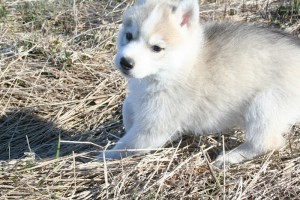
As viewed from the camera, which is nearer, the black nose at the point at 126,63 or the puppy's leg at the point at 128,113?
the black nose at the point at 126,63

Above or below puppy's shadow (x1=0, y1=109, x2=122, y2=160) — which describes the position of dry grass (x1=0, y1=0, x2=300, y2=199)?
above

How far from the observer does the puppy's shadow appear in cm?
457

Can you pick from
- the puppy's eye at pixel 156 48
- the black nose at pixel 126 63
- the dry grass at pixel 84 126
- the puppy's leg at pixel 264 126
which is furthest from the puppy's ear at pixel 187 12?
the dry grass at pixel 84 126

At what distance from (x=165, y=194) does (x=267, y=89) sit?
101 centimetres

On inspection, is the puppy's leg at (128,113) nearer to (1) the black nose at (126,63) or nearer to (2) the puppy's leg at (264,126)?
(1) the black nose at (126,63)

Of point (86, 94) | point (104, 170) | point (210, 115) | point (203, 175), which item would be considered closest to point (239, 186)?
point (203, 175)

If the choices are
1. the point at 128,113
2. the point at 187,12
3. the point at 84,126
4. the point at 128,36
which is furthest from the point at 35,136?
the point at 187,12

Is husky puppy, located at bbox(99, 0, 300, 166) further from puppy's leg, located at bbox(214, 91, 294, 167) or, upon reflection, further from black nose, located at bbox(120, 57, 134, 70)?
black nose, located at bbox(120, 57, 134, 70)

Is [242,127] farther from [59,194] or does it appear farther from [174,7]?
[59,194]

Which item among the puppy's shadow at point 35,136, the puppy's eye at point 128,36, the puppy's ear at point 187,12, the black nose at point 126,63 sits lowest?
the puppy's shadow at point 35,136

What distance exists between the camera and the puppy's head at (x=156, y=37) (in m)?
3.68

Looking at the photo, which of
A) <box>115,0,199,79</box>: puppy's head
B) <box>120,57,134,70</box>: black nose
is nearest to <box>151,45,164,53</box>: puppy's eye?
<box>115,0,199,79</box>: puppy's head

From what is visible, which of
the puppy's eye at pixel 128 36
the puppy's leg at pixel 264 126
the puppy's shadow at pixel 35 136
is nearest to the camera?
the puppy's eye at pixel 128 36

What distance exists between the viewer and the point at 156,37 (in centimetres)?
370
